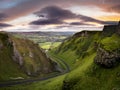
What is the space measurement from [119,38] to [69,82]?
6307 cm

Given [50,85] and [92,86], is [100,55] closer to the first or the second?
[92,86]

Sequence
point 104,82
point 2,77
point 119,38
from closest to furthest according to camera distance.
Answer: point 104,82, point 2,77, point 119,38

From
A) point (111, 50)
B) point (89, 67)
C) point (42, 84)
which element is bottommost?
point (42, 84)

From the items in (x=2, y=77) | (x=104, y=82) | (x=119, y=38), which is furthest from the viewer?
(x=119, y=38)

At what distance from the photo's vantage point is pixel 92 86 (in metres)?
151

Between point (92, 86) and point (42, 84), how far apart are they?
39.9 m

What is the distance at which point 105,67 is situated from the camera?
162 m

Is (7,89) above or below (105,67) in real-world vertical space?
below

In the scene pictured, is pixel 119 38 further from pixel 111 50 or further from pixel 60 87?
pixel 60 87

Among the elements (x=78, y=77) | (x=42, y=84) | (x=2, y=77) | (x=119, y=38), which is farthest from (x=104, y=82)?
(x=2, y=77)

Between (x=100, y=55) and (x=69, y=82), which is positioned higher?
(x=100, y=55)

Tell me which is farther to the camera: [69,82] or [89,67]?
[89,67]

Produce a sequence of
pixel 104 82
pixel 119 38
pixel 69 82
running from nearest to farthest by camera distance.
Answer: pixel 104 82
pixel 69 82
pixel 119 38

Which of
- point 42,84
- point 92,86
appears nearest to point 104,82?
point 92,86
